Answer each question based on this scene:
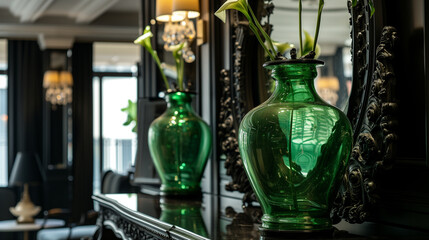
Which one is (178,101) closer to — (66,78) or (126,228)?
(126,228)

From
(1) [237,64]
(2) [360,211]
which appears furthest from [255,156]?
(1) [237,64]

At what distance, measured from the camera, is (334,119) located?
1199mm

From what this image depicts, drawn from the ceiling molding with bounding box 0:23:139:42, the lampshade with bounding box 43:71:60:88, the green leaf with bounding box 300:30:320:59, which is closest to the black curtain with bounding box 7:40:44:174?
the ceiling molding with bounding box 0:23:139:42

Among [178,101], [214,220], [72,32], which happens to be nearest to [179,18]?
[178,101]

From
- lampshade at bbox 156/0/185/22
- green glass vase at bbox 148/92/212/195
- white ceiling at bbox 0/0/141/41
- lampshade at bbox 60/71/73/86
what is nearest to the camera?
green glass vase at bbox 148/92/212/195

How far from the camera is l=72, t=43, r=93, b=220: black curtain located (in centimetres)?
830

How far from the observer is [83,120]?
333 inches

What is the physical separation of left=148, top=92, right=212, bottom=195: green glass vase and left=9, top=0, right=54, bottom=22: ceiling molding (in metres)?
4.56

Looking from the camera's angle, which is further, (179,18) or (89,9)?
(89,9)

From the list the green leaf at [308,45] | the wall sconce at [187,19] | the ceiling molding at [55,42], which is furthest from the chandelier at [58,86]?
the green leaf at [308,45]

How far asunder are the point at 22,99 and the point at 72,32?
1180 mm

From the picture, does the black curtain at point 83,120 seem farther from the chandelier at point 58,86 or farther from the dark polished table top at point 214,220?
the dark polished table top at point 214,220

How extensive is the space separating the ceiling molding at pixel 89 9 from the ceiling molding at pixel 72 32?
0.21 meters

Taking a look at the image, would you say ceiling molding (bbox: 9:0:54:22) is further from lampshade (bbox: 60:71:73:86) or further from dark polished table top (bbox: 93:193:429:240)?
dark polished table top (bbox: 93:193:429:240)
